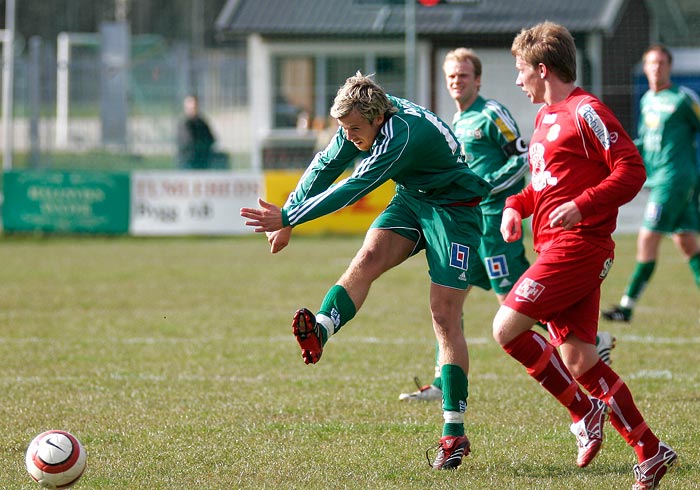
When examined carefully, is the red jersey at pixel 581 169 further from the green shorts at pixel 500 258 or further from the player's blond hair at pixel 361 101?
the green shorts at pixel 500 258

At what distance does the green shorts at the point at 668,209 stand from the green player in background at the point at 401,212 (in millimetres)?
4660

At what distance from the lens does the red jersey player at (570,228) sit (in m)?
4.56

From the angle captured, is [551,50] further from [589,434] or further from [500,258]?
[500,258]

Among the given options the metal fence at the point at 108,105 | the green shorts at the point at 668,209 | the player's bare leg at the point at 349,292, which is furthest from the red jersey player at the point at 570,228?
the metal fence at the point at 108,105

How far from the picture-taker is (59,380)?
7.17 meters

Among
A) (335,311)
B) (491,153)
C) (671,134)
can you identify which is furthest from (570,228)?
(671,134)

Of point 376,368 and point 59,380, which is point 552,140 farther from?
point 59,380

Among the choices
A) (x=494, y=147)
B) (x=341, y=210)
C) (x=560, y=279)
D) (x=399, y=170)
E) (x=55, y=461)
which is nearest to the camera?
(x=55, y=461)

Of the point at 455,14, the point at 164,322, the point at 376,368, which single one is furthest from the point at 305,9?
the point at 376,368

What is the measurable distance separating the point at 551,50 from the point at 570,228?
0.78m

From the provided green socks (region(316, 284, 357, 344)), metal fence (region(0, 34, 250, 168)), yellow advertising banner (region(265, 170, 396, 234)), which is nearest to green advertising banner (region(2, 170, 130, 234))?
metal fence (region(0, 34, 250, 168))

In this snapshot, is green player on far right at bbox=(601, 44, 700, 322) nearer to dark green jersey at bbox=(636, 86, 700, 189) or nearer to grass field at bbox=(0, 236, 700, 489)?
dark green jersey at bbox=(636, 86, 700, 189)

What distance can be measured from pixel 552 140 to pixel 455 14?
1980 cm

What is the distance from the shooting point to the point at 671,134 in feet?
32.1
